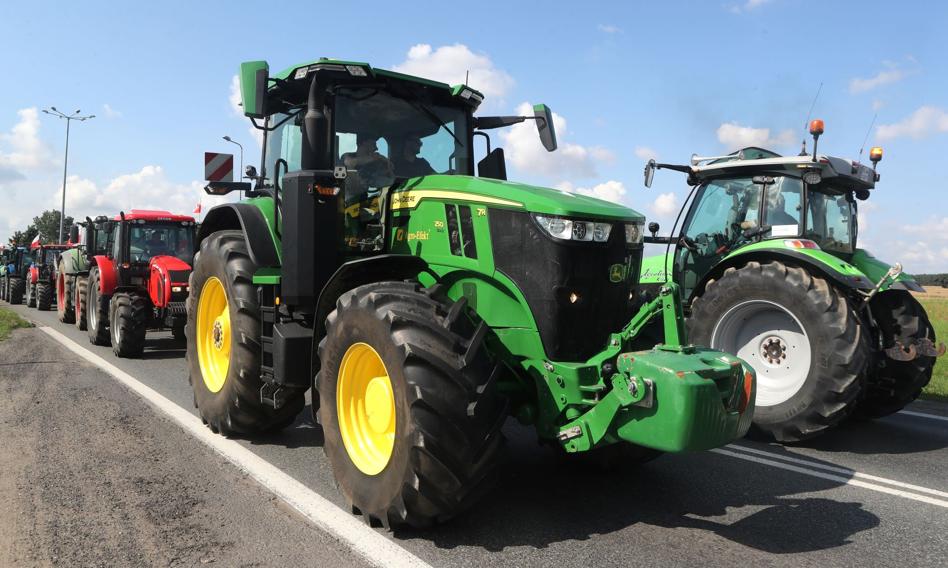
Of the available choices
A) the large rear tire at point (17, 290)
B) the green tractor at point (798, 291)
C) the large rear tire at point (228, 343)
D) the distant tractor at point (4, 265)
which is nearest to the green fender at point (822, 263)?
the green tractor at point (798, 291)

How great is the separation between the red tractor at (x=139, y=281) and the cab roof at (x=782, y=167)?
7.50 metres

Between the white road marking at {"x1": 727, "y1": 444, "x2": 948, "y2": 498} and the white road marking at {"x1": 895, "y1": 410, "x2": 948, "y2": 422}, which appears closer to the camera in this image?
the white road marking at {"x1": 727, "y1": 444, "x2": 948, "y2": 498}

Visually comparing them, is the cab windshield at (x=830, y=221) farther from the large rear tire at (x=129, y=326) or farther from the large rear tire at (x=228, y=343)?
the large rear tire at (x=129, y=326)

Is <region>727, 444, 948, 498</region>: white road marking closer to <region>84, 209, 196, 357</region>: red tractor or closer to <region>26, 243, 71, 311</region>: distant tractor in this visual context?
<region>84, 209, 196, 357</region>: red tractor

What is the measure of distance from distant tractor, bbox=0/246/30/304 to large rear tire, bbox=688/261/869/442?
26100 mm

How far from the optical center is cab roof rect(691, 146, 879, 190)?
668 cm

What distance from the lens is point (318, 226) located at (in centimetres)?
442

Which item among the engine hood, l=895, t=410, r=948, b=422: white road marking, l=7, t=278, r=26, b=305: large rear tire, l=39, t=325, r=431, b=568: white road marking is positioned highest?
the engine hood

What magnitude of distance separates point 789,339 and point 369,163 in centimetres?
406

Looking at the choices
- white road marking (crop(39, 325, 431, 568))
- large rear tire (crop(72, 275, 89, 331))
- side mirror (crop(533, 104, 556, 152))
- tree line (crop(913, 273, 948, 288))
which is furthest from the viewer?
tree line (crop(913, 273, 948, 288))

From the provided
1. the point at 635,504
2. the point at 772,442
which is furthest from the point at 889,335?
the point at 635,504

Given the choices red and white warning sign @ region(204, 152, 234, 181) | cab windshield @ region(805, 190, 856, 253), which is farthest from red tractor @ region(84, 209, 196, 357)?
cab windshield @ region(805, 190, 856, 253)

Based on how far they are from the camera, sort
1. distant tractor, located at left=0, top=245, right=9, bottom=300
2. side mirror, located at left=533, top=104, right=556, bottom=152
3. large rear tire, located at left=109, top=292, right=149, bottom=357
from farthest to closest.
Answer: distant tractor, located at left=0, top=245, right=9, bottom=300 → large rear tire, located at left=109, top=292, right=149, bottom=357 → side mirror, located at left=533, top=104, right=556, bottom=152

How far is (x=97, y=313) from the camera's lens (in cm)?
1133
